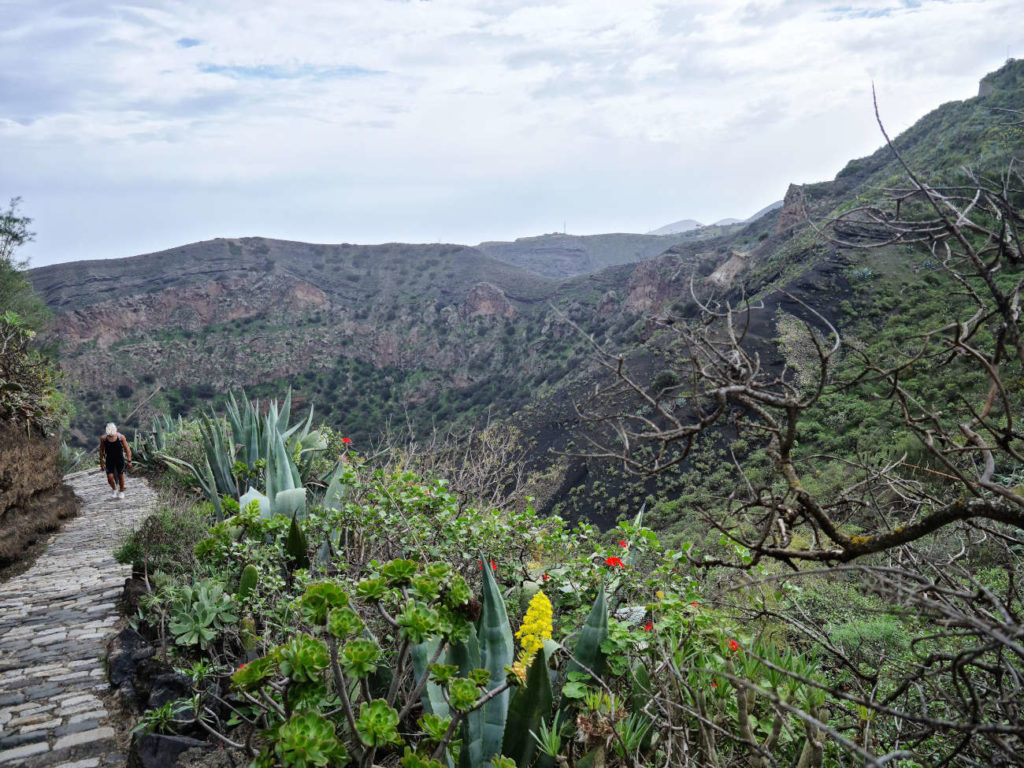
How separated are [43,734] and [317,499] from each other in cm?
219

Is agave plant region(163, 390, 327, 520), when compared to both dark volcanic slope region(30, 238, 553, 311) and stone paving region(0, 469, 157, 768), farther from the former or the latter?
dark volcanic slope region(30, 238, 553, 311)

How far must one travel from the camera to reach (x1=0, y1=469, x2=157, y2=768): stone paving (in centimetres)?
292

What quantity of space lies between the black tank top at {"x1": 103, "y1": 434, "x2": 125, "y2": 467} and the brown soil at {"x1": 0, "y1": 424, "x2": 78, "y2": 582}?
0.66m

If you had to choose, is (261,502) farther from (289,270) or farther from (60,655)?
(289,270)

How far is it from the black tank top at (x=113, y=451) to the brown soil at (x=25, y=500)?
663mm

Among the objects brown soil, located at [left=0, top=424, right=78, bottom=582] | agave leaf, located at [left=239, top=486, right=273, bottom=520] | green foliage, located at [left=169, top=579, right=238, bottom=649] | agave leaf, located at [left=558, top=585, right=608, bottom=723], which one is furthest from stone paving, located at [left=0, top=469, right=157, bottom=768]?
agave leaf, located at [left=558, top=585, right=608, bottom=723]

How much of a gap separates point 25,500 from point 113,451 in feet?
6.93

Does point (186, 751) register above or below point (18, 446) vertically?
below

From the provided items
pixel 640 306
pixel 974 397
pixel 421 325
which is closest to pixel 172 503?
pixel 974 397

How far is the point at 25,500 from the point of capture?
21.7 feet

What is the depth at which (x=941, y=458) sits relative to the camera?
1.24 m

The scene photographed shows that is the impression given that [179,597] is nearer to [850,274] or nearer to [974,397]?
[974,397]

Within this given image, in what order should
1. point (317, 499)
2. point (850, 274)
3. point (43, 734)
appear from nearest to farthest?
point (43, 734)
point (317, 499)
point (850, 274)

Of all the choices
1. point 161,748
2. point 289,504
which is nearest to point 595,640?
point 161,748
